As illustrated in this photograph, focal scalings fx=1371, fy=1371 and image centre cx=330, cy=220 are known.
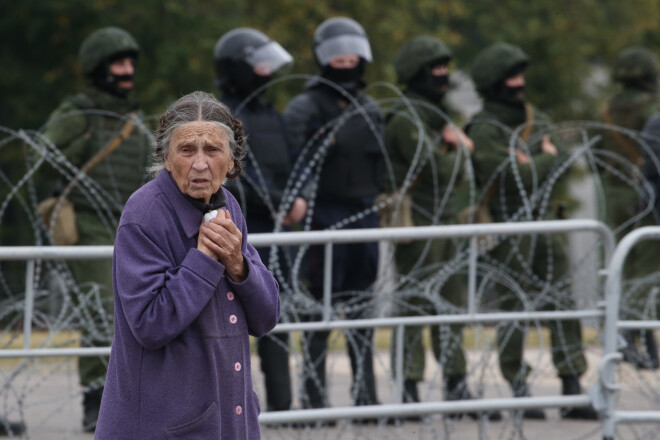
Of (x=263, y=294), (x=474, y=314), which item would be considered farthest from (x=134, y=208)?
(x=474, y=314)

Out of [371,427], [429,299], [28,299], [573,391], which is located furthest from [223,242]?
[573,391]

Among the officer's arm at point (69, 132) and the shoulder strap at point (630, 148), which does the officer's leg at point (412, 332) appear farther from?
the shoulder strap at point (630, 148)

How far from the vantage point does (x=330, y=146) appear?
7.48 metres

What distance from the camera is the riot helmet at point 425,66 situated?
802 centimetres

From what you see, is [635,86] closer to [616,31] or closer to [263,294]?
[263,294]

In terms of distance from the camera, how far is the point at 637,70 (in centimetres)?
980

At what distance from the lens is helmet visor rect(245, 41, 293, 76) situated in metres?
7.30

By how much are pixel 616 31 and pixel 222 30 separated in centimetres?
774

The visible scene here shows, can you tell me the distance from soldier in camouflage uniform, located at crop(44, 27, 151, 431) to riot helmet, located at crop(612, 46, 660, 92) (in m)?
3.96

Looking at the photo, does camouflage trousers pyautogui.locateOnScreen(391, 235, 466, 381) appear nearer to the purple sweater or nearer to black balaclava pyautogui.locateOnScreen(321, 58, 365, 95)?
black balaclava pyautogui.locateOnScreen(321, 58, 365, 95)

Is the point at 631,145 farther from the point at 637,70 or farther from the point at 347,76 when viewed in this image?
the point at 347,76

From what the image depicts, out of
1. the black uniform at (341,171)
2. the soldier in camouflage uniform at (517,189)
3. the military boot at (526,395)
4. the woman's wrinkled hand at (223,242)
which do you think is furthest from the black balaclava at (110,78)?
the woman's wrinkled hand at (223,242)

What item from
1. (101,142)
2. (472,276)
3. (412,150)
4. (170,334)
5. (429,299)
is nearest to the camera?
(170,334)

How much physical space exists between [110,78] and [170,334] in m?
4.27
